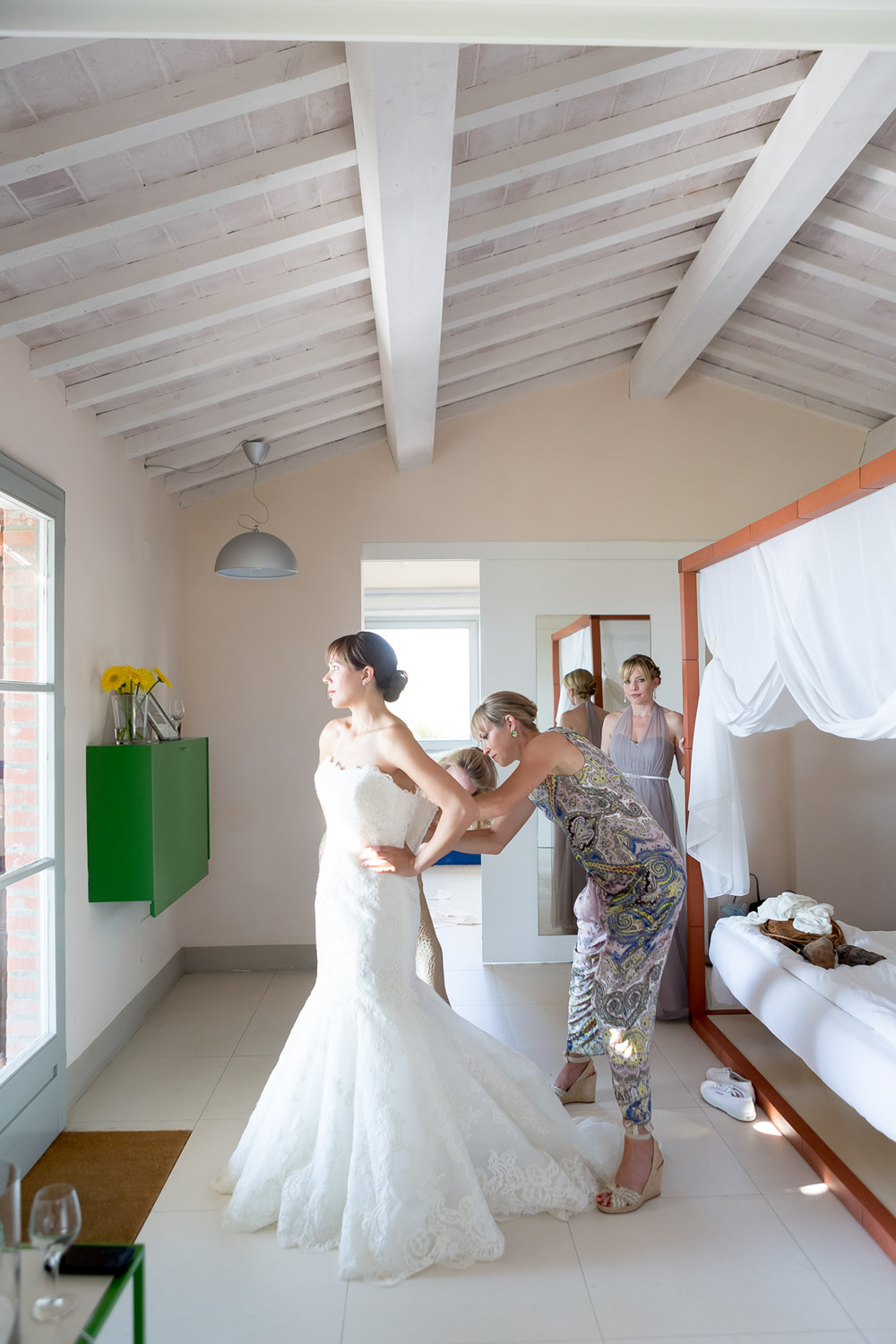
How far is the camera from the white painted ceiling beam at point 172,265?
274cm

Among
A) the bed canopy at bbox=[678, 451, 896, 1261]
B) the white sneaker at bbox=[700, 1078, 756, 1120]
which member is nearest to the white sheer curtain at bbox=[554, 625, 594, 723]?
the bed canopy at bbox=[678, 451, 896, 1261]

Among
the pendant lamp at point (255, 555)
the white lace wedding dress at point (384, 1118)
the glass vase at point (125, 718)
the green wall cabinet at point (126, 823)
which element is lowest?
the white lace wedding dress at point (384, 1118)

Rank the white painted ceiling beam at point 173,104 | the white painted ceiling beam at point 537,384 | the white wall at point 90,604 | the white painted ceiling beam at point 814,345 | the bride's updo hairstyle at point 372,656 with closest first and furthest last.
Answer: the white painted ceiling beam at point 173,104
the bride's updo hairstyle at point 372,656
the white wall at point 90,604
the white painted ceiling beam at point 814,345
the white painted ceiling beam at point 537,384

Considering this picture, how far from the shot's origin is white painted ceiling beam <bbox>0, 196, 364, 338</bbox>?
8.98ft

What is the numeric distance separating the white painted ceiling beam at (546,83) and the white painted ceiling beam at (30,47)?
92 centimetres

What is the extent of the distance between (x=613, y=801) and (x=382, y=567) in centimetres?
547

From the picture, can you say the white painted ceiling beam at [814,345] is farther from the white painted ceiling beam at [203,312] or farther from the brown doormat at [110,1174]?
the brown doormat at [110,1174]

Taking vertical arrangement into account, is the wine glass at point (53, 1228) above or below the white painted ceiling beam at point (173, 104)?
below

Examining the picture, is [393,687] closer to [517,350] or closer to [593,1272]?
[593,1272]

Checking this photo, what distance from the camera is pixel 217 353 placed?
3.42 m

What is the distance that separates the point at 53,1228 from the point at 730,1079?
273 cm

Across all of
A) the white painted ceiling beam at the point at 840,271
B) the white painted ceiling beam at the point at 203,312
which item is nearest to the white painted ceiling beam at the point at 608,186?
the white painted ceiling beam at the point at 203,312

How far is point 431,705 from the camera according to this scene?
9539 mm

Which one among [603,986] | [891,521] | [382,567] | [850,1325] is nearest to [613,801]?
[603,986]
